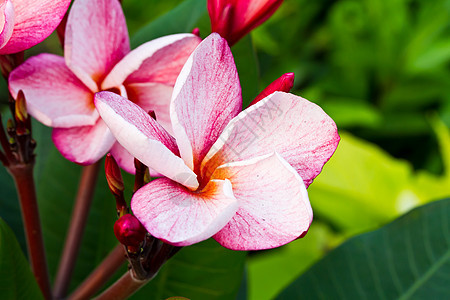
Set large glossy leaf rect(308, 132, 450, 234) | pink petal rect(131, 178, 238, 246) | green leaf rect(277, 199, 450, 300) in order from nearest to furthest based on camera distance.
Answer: pink petal rect(131, 178, 238, 246) → green leaf rect(277, 199, 450, 300) → large glossy leaf rect(308, 132, 450, 234)

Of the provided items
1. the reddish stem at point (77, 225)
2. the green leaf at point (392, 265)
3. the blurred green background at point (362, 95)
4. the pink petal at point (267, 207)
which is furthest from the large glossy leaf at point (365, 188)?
the pink petal at point (267, 207)

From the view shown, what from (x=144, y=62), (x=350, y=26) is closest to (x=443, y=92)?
(x=350, y=26)

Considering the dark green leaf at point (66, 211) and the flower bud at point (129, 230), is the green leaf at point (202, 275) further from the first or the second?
the flower bud at point (129, 230)

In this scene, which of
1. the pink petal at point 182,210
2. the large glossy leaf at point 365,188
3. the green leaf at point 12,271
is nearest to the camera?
the pink petal at point 182,210

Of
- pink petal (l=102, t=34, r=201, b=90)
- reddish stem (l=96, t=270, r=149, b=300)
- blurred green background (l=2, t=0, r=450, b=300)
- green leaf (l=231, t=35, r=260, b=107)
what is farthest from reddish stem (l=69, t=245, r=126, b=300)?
blurred green background (l=2, t=0, r=450, b=300)

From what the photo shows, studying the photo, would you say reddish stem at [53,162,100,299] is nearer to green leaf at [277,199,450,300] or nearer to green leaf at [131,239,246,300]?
green leaf at [131,239,246,300]
